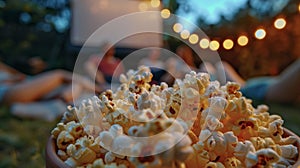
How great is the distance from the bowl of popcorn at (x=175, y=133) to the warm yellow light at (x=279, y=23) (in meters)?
1.63

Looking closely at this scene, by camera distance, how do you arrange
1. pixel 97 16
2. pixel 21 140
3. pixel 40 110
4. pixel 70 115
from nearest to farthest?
pixel 70 115, pixel 21 140, pixel 40 110, pixel 97 16

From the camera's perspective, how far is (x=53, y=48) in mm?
2586

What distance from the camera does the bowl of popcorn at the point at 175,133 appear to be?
20cm

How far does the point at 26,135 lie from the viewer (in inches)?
36.4

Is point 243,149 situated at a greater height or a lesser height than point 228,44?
lesser

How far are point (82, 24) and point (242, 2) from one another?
3.78 ft

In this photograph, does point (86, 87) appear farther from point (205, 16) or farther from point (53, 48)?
point (53, 48)

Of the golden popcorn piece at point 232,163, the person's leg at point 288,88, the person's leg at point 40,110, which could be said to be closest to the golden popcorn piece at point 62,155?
the golden popcorn piece at point 232,163

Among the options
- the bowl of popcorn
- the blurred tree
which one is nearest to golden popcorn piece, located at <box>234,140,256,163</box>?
the bowl of popcorn

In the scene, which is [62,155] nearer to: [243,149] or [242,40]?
[243,149]

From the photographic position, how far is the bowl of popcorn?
195 millimetres

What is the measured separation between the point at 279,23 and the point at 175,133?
1.85 meters

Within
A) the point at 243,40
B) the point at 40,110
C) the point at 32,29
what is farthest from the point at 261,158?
the point at 32,29

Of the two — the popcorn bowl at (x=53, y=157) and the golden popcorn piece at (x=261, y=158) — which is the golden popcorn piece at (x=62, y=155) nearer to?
the popcorn bowl at (x=53, y=157)
